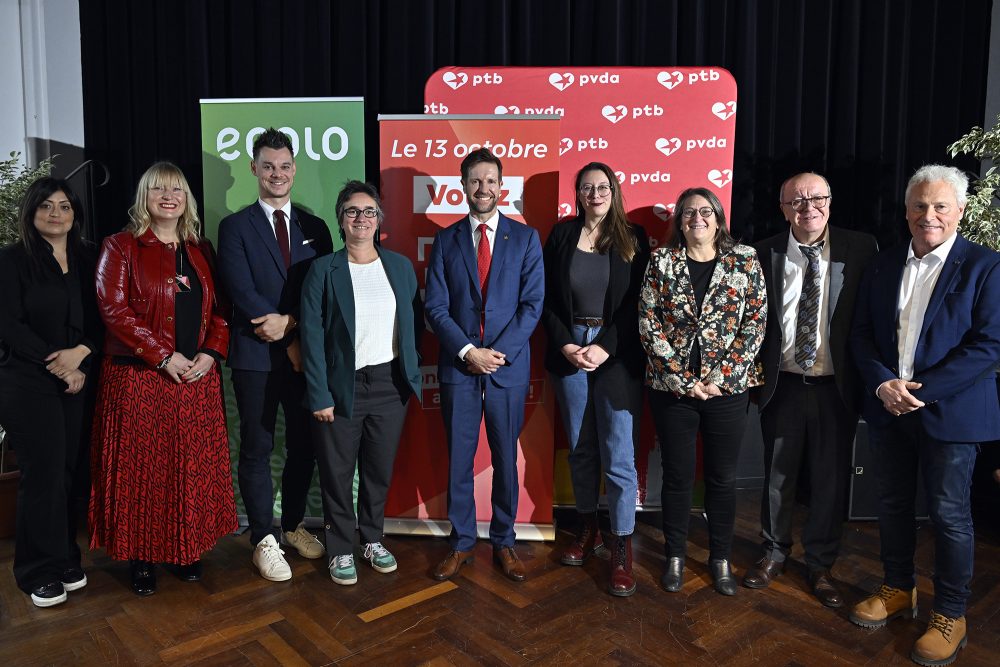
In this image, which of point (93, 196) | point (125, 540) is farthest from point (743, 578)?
point (93, 196)

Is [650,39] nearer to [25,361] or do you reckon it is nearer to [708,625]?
[708,625]

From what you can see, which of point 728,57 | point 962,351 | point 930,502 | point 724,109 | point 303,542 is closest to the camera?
point 962,351

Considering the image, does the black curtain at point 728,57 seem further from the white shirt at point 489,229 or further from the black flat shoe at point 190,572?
the black flat shoe at point 190,572

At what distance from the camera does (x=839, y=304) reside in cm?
259

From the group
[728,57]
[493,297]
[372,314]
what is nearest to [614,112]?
[728,57]

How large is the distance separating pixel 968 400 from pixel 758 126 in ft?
7.52

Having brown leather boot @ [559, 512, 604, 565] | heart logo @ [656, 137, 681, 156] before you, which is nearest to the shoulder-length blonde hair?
brown leather boot @ [559, 512, 604, 565]

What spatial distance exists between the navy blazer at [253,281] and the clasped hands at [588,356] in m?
1.16

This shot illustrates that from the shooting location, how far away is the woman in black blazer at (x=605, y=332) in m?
2.77

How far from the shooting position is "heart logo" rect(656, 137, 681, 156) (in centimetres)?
342

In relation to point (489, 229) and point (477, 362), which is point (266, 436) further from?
point (489, 229)

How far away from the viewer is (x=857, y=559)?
3.11m

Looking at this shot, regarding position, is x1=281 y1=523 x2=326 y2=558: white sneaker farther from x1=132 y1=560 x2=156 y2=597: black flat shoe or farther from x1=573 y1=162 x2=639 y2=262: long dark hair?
x1=573 y1=162 x2=639 y2=262: long dark hair

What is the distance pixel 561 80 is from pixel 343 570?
252 cm
